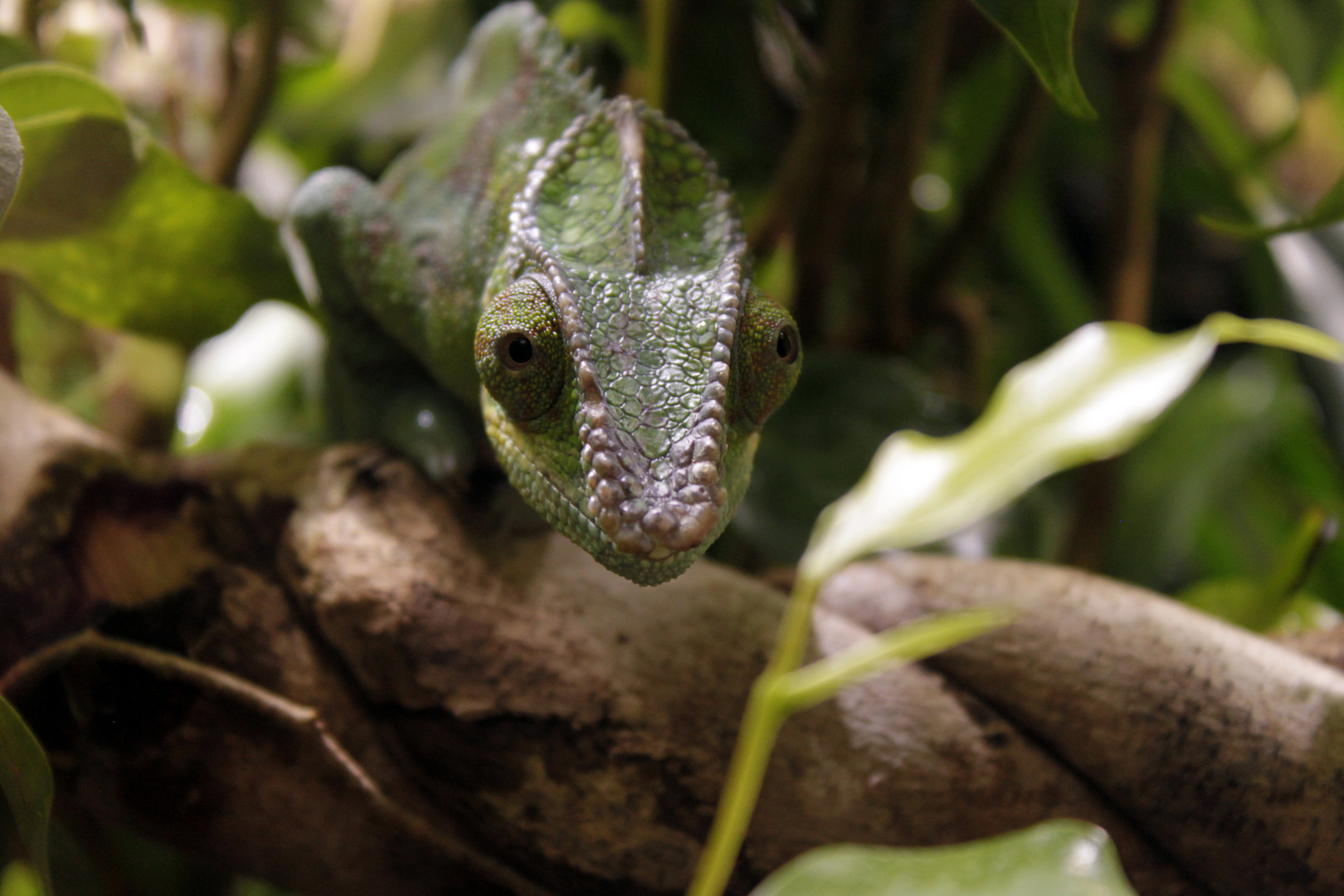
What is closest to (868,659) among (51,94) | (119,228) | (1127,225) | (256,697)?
(256,697)

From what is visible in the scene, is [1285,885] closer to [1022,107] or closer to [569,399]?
[569,399]

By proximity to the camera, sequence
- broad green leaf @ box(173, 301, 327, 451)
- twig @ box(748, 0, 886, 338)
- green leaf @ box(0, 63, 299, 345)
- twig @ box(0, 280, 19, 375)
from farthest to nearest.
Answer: broad green leaf @ box(173, 301, 327, 451), twig @ box(748, 0, 886, 338), twig @ box(0, 280, 19, 375), green leaf @ box(0, 63, 299, 345)

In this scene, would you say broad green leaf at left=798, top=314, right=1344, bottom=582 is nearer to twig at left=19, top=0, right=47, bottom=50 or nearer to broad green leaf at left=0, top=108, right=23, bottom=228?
broad green leaf at left=0, top=108, right=23, bottom=228

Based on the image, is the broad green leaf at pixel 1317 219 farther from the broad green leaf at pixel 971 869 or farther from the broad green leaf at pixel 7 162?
the broad green leaf at pixel 7 162

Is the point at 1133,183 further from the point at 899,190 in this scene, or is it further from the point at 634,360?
the point at 634,360

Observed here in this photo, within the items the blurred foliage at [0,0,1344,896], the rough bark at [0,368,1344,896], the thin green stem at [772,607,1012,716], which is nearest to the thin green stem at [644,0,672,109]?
the blurred foliage at [0,0,1344,896]
